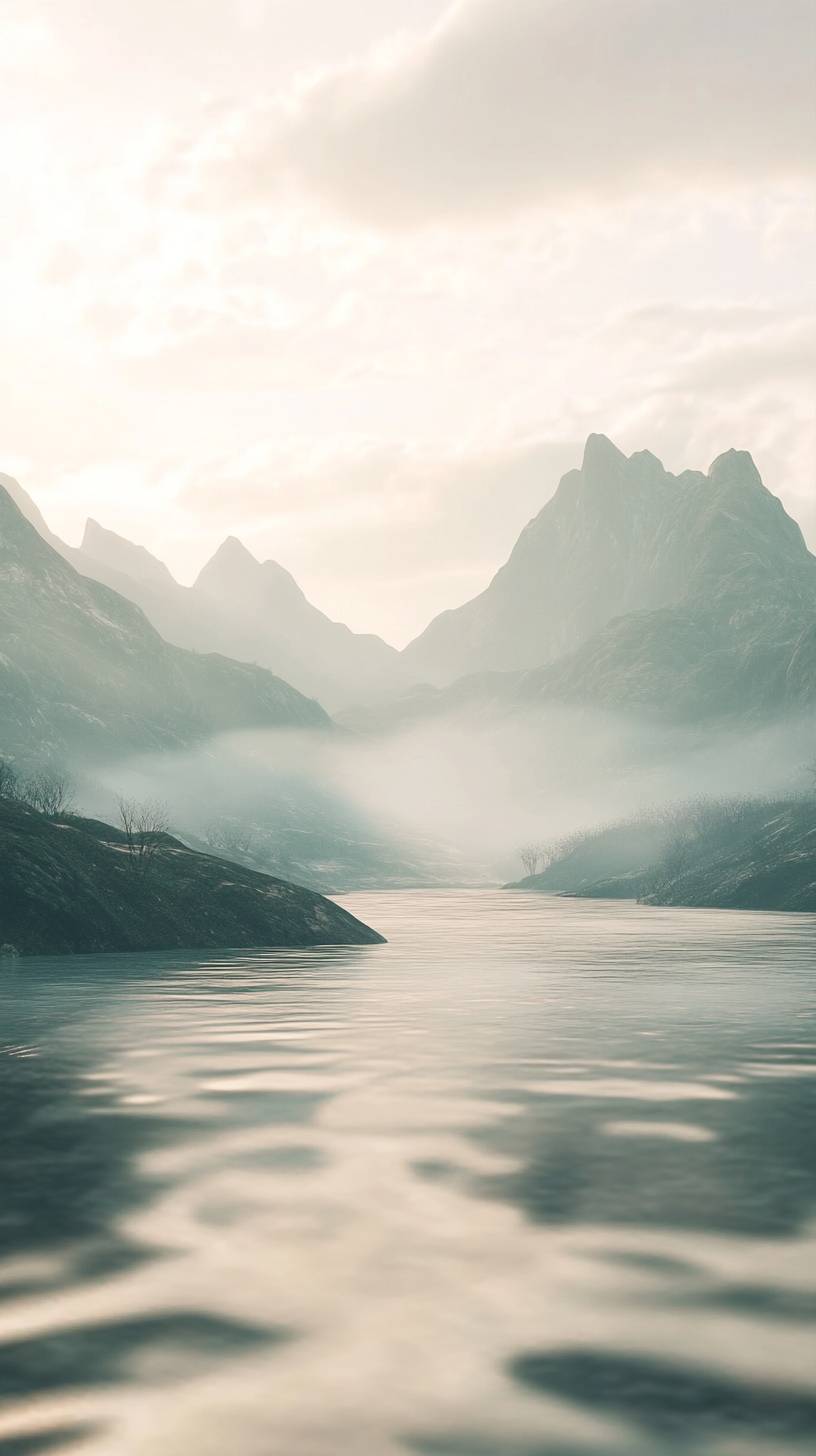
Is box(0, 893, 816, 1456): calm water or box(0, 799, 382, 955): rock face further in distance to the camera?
box(0, 799, 382, 955): rock face

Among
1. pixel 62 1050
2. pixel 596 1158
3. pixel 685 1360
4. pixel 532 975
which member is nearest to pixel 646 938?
pixel 532 975

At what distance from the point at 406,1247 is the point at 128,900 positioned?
71909mm

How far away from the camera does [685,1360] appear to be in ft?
33.5

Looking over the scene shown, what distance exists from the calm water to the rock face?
44.0 m

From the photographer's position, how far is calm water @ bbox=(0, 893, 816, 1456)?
30.2 ft

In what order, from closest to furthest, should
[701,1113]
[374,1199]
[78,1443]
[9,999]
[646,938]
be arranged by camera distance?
[78,1443], [374,1199], [701,1113], [9,999], [646,938]

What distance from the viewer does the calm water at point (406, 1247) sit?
30.2 ft

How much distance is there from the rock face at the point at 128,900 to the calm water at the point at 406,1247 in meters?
44.0

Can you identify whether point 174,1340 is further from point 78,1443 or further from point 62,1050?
point 62,1050

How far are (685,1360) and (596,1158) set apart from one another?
26.7 ft

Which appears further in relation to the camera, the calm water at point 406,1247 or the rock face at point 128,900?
the rock face at point 128,900

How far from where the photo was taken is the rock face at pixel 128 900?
245ft

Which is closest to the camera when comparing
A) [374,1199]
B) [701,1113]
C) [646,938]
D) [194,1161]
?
[374,1199]

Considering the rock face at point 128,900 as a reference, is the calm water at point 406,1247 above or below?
below
